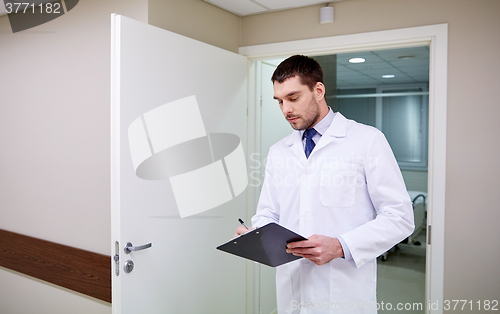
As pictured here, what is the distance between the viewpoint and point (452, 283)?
194 centimetres

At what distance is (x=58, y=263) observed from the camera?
7.49 feet

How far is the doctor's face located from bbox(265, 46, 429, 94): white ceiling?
1.29 meters

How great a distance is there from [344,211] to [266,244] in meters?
0.38

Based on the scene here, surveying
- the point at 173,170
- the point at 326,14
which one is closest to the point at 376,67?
the point at 326,14

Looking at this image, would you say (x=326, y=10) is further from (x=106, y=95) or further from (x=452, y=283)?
(x=452, y=283)

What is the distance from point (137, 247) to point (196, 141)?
0.64 meters

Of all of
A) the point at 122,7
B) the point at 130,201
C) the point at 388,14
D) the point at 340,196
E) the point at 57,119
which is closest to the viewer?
the point at 340,196

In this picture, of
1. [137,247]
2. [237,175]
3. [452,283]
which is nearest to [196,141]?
[237,175]

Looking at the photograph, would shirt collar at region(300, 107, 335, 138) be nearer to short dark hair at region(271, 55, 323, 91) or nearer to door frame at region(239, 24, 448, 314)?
short dark hair at region(271, 55, 323, 91)

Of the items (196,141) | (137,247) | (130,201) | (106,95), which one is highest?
(106,95)

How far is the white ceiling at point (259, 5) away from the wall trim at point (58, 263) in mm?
1618

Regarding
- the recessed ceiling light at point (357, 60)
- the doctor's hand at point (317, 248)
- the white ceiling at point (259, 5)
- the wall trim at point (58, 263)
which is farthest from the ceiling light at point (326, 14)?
the recessed ceiling light at point (357, 60)

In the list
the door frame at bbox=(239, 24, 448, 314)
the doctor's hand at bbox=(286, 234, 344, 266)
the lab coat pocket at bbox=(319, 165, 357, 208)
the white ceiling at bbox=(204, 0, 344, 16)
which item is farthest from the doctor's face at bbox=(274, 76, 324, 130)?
the white ceiling at bbox=(204, 0, 344, 16)

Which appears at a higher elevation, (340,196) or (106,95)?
(106,95)
